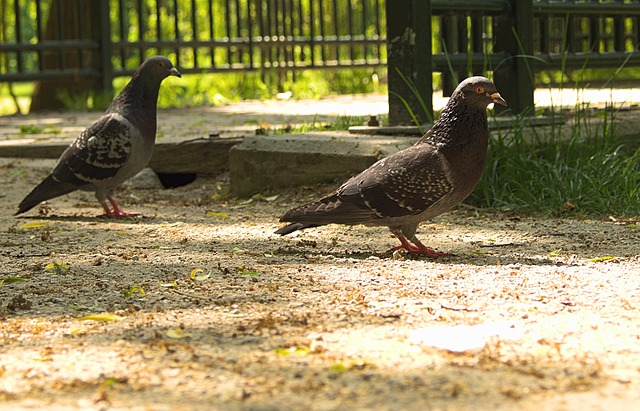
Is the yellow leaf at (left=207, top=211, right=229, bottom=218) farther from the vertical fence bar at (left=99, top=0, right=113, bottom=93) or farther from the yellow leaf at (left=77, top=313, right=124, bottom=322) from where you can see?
the vertical fence bar at (left=99, top=0, right=113, bottom=93)

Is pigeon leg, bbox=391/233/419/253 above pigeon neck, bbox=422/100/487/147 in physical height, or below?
below

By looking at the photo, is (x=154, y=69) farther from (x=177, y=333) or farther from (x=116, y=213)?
(x=177, y=333)

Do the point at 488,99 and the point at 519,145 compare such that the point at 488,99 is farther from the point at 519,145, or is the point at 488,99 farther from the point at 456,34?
the point at 456,34

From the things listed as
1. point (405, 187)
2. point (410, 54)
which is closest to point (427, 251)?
point (405, 187)

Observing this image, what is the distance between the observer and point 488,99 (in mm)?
5078

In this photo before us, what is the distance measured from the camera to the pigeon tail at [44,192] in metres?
6.37

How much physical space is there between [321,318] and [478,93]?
1.80 meters

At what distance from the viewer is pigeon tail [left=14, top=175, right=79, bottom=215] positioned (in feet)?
20.9

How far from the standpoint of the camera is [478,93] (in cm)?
506

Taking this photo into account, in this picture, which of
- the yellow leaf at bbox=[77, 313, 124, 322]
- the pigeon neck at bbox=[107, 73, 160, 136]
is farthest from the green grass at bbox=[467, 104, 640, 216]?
the yellow leaf at bbox=[77, 313, 124, 322]

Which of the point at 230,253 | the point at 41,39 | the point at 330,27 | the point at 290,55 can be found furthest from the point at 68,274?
the point at 330,27

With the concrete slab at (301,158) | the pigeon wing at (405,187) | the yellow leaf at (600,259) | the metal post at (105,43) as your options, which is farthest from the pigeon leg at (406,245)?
the metal post at (105,43)

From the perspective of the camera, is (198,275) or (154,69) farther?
(154,69)

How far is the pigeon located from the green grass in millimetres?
2087
